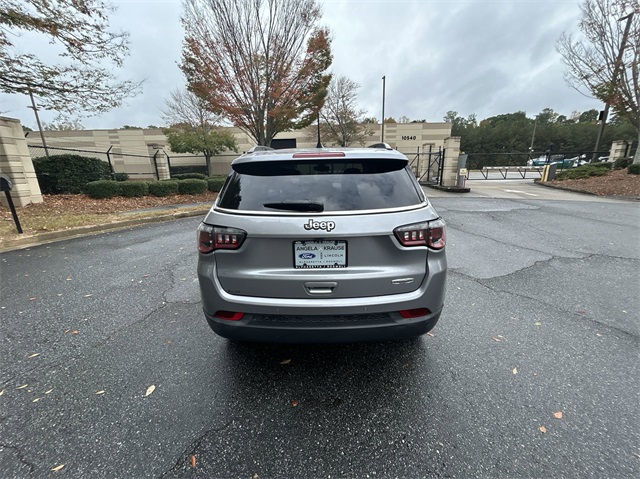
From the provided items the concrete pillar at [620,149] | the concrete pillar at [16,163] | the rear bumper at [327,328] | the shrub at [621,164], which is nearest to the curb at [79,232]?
the concrete pillar at [16,163]

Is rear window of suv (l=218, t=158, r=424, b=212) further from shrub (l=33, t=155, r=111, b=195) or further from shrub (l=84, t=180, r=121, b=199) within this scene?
shrub (l=33, t=155, r=111, b=195)

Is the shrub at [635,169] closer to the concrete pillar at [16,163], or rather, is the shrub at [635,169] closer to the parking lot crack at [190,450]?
the parking lot crack at [190,450]

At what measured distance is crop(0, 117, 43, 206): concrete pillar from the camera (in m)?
8.49

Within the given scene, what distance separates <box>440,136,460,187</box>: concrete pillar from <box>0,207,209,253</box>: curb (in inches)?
517

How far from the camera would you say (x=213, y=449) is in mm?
1703

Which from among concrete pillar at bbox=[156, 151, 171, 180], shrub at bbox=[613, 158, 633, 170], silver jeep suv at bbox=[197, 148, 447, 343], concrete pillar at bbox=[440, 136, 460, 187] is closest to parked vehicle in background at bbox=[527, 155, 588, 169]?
shrub at bbox=[613, 158, 633, 170]

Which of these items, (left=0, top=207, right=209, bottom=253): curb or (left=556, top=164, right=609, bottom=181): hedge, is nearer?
(left=0, top=207, right=209, bottom=253): curb

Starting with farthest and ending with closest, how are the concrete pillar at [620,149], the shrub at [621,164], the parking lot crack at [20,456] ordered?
1. the concrete pillar at [620,149]
2. the shrub at [621,164]
3. the parking lot crack at [20,456]

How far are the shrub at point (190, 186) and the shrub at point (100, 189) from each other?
8.24ft

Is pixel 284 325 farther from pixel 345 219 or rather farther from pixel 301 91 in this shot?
pixel 301 91

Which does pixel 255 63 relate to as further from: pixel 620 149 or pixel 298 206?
pixel 620 149

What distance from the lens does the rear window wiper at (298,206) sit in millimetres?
1948

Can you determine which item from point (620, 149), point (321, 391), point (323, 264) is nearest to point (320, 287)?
point (323, 264)

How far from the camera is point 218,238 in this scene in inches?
78.0
